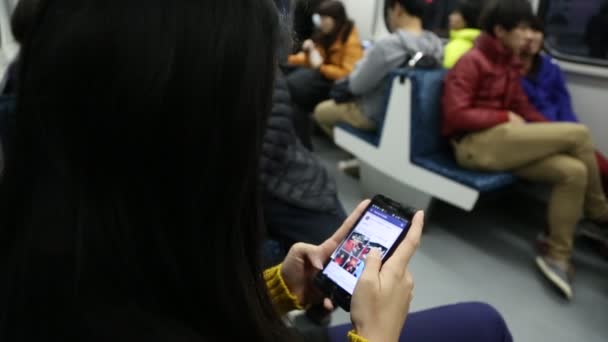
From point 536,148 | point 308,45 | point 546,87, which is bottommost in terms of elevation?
point 536,148

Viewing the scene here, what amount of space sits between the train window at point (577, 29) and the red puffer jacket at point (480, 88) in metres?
0.57

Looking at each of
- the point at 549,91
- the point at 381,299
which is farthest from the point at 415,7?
the point at 381,299

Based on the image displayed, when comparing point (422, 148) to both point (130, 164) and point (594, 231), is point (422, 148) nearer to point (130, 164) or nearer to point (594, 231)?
point (594, 231)

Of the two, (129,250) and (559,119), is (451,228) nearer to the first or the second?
(559,119)

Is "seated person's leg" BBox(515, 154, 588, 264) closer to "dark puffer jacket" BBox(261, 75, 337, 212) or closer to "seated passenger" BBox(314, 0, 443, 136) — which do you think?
"seated passenger" BBox(314, 0, 443, 136)

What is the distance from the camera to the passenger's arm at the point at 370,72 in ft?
7.80

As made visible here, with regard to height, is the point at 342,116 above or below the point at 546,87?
below

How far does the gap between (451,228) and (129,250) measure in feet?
7.17

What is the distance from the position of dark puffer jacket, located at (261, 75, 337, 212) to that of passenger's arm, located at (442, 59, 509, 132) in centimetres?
99

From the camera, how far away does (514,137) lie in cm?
205

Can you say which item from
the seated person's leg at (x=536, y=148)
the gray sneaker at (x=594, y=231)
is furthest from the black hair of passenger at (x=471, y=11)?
the gray sneaker at (x=594, y=231)

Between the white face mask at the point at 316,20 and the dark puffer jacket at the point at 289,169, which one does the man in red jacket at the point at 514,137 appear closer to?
the dark puffer jacket at the point at 289,169

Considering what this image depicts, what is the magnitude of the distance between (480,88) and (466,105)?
0.12 meters

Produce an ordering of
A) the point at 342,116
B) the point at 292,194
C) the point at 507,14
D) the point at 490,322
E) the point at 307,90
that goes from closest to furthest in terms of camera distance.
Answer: the point at 490,322
the point at 292,194
the point at 507,14
the point at 342,116
the point at 307,90
